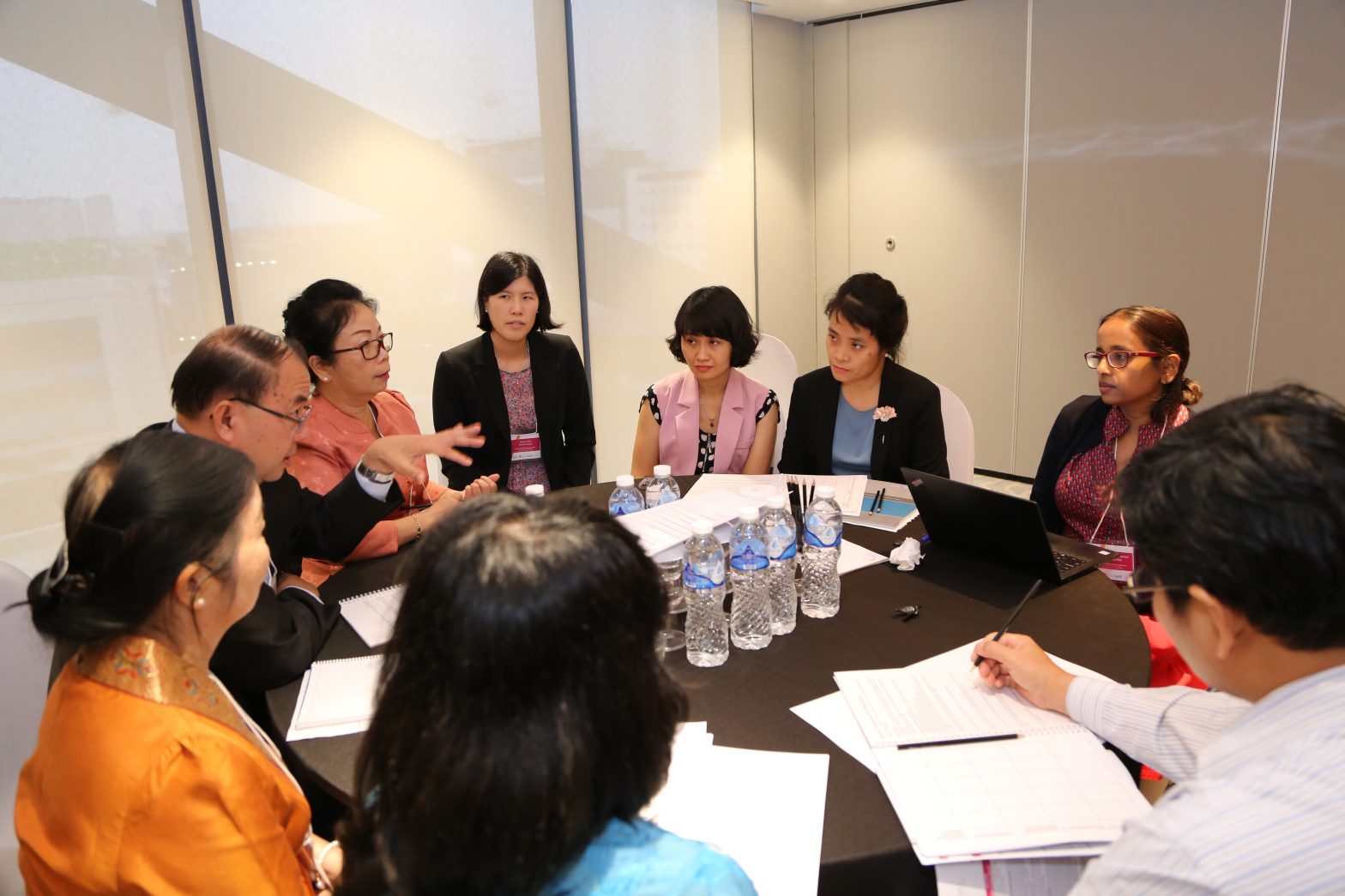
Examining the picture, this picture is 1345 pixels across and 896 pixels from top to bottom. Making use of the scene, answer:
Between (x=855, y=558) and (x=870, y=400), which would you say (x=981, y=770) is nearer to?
(x=855, y=558)

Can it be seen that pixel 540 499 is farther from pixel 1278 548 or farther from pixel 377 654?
pixel 377 654

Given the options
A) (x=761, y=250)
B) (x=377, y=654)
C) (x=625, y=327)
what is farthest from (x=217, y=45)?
(x=761, y=250)

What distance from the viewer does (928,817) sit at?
112cm

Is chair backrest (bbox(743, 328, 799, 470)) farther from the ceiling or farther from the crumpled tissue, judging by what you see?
the ceiling

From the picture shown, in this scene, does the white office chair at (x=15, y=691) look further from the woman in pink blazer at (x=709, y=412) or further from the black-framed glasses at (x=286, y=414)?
the woman in pink blazer at (x=709, y=412)

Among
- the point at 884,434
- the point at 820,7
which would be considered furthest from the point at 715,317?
the point at 820,7

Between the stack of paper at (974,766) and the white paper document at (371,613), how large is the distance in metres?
0.91

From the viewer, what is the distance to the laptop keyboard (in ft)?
6.25

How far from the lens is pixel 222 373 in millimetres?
1865

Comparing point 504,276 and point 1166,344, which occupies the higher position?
point 504,276

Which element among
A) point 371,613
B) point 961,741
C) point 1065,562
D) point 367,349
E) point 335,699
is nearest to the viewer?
point 961,741

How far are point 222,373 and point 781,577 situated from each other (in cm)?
134

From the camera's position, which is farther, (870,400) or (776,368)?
(776,368)

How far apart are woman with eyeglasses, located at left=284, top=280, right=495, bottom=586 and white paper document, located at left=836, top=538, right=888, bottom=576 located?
1116mm
